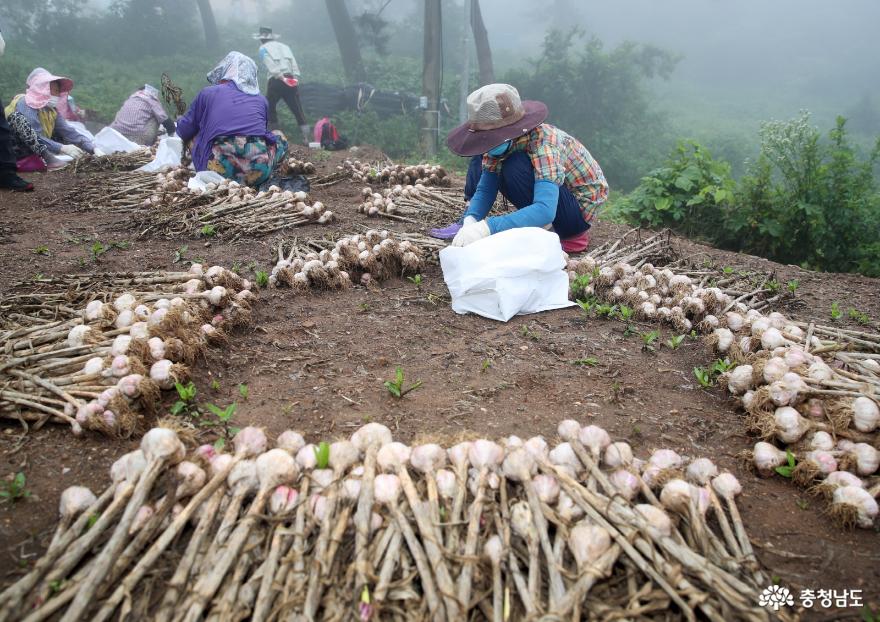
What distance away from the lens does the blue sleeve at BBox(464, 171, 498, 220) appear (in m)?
4.07

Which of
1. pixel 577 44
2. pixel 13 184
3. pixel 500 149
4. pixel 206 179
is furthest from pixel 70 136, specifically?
pixel 577 44

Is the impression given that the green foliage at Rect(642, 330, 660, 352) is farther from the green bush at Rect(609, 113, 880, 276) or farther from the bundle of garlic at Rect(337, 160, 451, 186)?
the bundle of garlic at Rect(337, 160, 451, 186)

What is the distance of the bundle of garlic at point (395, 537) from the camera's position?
1.40 meters

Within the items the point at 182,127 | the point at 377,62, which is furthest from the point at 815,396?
the point at 377,62

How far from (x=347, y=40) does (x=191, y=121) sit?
50.9 feet

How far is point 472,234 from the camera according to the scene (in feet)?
11.6

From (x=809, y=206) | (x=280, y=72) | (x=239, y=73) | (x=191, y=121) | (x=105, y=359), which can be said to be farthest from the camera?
(x=280, y=72)

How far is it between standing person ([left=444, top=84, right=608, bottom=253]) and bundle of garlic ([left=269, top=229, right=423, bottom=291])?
1.52 ft

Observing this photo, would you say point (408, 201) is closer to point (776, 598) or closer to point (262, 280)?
point (262, 280)

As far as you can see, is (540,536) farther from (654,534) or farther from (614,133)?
(614,133)

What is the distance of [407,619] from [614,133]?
61.8ft

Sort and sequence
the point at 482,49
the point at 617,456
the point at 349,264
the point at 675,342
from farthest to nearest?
the point at 482,49 < the point at 349,264 < the point at 675,342 < the point at 617,456

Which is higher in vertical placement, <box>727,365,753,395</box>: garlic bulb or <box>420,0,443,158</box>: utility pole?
<box>420,0,443,158</box>: utility pole

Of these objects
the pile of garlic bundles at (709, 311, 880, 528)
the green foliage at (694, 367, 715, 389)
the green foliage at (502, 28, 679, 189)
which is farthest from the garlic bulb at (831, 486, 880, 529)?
the green foliage at (502, 28, 679, 189)
